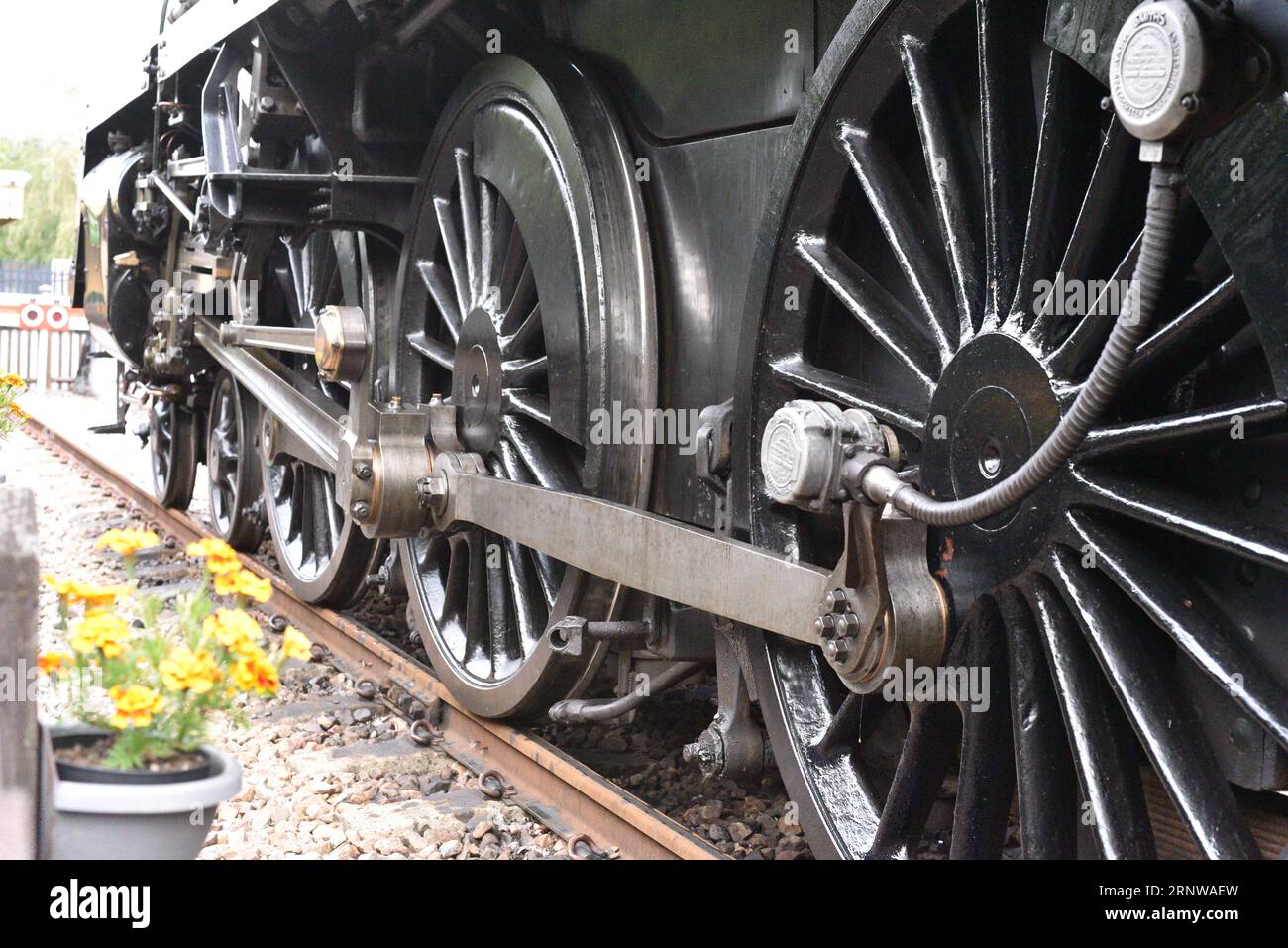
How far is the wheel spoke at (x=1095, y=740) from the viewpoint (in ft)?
5.90

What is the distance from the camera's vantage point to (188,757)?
157cm

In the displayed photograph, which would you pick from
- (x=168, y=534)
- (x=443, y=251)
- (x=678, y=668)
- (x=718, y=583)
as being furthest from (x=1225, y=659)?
(x=168, y=534)

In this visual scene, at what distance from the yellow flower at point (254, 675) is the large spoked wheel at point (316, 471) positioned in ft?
10.7

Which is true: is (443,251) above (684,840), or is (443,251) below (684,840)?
above

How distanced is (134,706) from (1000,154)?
1.40 m

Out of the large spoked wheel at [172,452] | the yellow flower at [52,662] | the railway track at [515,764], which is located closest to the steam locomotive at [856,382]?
the railway track at [515,764]

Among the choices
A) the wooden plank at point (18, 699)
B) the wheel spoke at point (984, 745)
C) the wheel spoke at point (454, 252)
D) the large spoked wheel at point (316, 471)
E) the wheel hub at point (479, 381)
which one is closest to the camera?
the wooden plank at point (18, 699)

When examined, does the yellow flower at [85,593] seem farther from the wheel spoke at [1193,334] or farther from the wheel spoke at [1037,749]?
the wheel spoke at [1193,334]

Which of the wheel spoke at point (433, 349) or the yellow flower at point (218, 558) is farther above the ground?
the wheel spoke at point (433, 349)

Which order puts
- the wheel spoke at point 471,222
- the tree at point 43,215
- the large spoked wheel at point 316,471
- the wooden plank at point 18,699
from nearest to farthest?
1. the wooden plank at point 18,699
2. the wheel spoke at point 471,222
3. the large spoked wheel at point 316,471
4. the tree at point 43,215

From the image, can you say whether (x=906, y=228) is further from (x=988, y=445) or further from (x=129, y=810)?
(x=129, y=810)

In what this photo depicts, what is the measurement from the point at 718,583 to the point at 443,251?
7.32 feet
